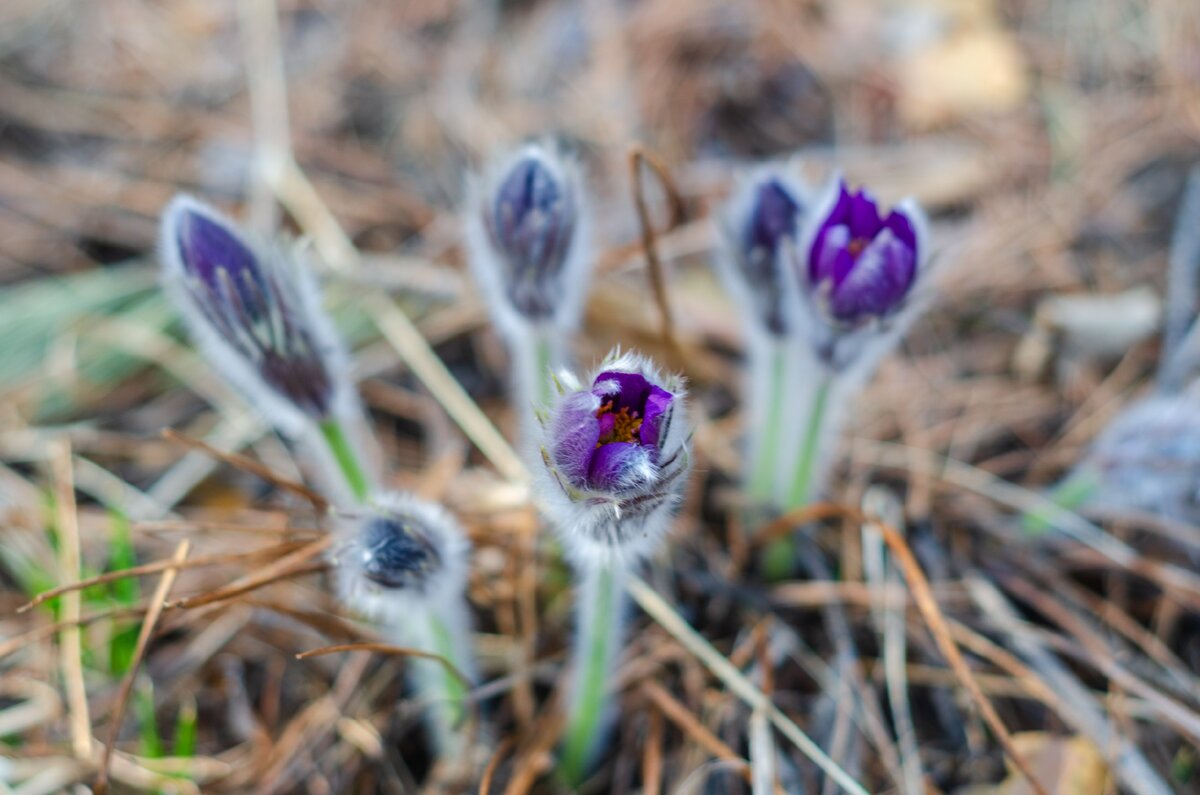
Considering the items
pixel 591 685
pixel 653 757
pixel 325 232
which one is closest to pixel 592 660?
pixel 591 685

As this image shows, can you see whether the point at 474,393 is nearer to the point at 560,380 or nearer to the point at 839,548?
the point at 839,548

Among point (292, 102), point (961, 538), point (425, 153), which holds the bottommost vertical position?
point (961, 538)

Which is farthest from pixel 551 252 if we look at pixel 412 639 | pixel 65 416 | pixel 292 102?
pixel 292 102

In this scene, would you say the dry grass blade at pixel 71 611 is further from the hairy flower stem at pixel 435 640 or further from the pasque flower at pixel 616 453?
the pasque flower at pixel 616 453

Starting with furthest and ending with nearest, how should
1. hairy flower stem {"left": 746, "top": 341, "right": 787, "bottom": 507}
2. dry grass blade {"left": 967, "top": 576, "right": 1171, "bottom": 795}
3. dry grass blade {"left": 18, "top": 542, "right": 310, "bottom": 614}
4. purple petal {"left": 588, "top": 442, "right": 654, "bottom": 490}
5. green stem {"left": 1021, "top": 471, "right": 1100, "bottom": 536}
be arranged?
green stem {"left": 1021, "top": 471, "right": 1100, "bottom": 536} < hairy flower stem {"left": 746, "top": 341, "right": 787, "bottom": 507} < dry grass blade {"left": 967, "top": 576, "right": 1171, "bottom": 795} < dry grass blade {"left": 18, "top": 542, "right": 310, "bottom": 614} < purple petal {"left": 588, "top": 442, "right": 654, "bottom": 490}

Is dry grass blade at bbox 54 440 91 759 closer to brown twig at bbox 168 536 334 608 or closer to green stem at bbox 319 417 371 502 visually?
brown twig at bbox 168 536 334 608

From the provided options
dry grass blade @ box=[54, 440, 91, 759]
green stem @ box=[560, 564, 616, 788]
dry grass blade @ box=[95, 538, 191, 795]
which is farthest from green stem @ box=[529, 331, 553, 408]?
dry grass blade @ box=[54, 440, 91, 759]
